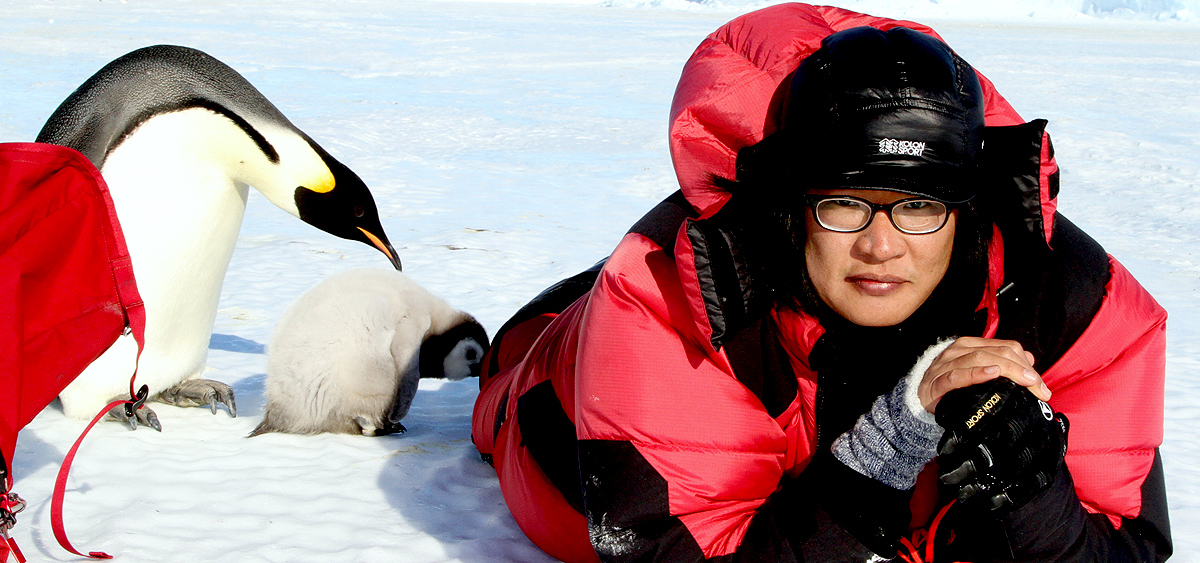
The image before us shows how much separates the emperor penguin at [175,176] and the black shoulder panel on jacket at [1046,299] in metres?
1.95

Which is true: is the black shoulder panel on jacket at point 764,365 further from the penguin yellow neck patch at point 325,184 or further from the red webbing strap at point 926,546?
the penguin yellow neck patch at point 325,184

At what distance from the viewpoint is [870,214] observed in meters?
1.13

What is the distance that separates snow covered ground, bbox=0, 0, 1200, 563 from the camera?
68.3 inches

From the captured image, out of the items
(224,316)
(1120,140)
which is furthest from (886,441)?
(1120,140)

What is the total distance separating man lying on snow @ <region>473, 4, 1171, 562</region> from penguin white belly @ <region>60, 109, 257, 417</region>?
150 cm

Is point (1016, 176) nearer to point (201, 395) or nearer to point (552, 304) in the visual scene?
point (552, 304)

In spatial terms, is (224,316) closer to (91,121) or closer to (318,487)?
(91,121)

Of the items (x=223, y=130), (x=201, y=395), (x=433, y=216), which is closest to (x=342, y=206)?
(x=223, y=130)

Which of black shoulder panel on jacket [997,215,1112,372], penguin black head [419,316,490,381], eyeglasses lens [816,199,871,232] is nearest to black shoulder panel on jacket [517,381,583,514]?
eyeglasses lens [816,199,871,232]

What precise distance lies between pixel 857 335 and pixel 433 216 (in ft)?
12.8

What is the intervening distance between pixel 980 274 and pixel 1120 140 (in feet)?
22.4

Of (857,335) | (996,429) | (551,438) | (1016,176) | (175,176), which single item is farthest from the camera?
(175,176)

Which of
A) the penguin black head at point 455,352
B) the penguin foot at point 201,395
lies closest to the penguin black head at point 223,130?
the penguin black head at point 455,352

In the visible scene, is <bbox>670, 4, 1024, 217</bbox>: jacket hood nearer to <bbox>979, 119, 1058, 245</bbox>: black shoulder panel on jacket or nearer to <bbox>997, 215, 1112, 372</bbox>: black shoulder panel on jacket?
<bbox>979, 119, 1058, 245</bbox>: black shoulder panel on jacket
